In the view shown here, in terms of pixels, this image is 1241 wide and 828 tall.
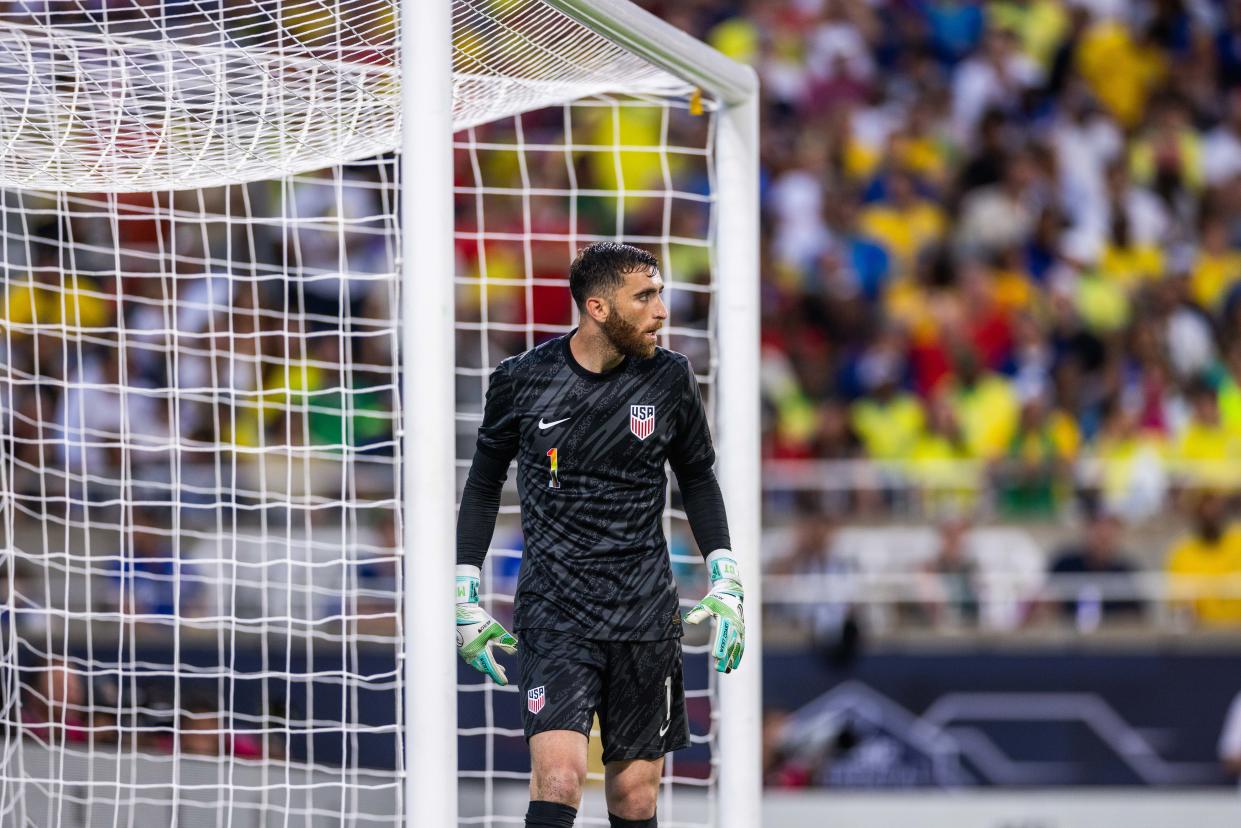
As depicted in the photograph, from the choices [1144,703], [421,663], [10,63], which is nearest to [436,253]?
[421,663]

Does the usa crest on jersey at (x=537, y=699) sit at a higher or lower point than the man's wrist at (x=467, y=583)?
lower

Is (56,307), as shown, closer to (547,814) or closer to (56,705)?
(56,705)

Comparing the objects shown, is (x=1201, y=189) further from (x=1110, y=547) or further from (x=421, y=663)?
(x=421, y=663)

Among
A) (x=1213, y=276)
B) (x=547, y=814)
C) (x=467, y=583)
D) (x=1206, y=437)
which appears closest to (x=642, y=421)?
(x=467, y=583)

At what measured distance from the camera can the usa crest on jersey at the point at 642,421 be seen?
437 cm

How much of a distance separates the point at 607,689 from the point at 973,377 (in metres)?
7.15

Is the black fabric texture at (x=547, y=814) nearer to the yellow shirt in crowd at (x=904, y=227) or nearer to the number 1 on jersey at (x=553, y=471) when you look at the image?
the number 1 on jersey at (x=553, y=471)

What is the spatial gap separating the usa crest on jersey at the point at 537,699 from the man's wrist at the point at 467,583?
271 millimetres

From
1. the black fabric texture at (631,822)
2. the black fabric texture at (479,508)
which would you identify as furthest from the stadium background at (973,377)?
the black fabric texture at (631,822)

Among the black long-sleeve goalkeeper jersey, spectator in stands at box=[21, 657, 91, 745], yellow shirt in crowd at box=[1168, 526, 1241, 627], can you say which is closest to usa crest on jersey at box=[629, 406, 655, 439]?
the black long-sleeve goalkeeper jersey

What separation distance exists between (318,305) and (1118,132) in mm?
5927

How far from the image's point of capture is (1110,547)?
32.0 feet

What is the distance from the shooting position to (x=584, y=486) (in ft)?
14.3

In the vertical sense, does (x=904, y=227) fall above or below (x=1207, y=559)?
above
